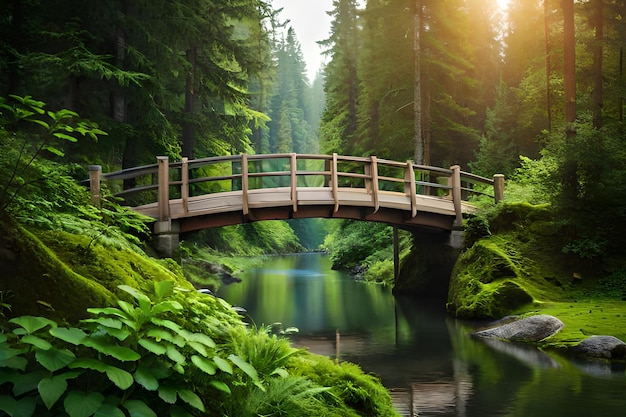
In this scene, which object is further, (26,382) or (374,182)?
(374,182)

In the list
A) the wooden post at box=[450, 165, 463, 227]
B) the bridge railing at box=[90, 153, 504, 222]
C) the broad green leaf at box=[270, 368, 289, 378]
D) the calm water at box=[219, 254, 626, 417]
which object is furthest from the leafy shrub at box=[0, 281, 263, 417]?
the wooden post at box=[450, 165, 463, 227]

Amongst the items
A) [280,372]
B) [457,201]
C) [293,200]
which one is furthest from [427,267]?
[280,372]

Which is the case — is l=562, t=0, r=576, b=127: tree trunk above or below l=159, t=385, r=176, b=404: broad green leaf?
above

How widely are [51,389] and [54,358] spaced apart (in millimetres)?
212

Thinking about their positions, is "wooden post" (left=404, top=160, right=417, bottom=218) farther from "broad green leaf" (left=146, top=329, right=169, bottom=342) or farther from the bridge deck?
"broad green leaf" (left=146, top=329, right=169, bottom=342)

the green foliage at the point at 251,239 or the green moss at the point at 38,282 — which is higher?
the green foliage at the point at 251,239

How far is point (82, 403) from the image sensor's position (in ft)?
10.4

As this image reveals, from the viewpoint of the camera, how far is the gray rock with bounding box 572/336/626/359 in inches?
364

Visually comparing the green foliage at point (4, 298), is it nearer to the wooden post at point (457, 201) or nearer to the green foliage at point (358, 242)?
the wooden post at point (457, 201)

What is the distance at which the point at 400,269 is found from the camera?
19.9 meters

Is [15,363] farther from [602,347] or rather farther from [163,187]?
[163,187]

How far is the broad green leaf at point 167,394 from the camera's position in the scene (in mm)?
3412

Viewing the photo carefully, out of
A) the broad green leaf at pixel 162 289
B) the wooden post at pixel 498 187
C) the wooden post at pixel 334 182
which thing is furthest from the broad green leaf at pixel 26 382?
the wooden post at pixel 498 187

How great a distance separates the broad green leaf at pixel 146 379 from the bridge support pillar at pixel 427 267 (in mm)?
13959
